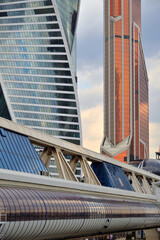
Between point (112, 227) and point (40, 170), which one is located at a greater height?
point (40, 170)

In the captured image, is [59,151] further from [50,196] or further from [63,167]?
[50,196]

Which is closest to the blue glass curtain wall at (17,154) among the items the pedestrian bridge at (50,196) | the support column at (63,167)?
the pedestrian bridge at (50,196)

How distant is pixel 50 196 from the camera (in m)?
57.5

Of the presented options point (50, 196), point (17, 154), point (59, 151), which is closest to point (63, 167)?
point (59, 151)

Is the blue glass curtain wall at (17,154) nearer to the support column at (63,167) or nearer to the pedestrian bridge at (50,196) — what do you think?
the pedestrian bridge at (50,196)

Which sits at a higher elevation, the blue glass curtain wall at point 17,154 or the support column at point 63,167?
the blue glass curtain wall at point 17,154

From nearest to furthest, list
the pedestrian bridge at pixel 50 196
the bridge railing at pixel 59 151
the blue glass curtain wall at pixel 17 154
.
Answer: the pedestrian bridge at pixel 50 196, the blue glass curtain wall at pixel 17 154, the bridge railing at pixel 59 151

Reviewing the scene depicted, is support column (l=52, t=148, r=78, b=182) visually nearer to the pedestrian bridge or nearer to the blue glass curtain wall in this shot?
the pedestrian bridge

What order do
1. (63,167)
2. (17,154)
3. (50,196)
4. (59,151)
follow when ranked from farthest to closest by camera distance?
(59,151) → (63,167) → (17,154) → (50,196)

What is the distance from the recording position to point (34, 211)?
2037 inches

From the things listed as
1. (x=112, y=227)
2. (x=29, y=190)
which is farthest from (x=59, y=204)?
(x=112, y=227)

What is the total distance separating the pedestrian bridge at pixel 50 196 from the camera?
4950 cm

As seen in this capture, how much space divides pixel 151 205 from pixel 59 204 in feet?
189

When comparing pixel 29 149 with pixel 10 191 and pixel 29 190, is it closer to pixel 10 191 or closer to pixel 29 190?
pixel 29 190
